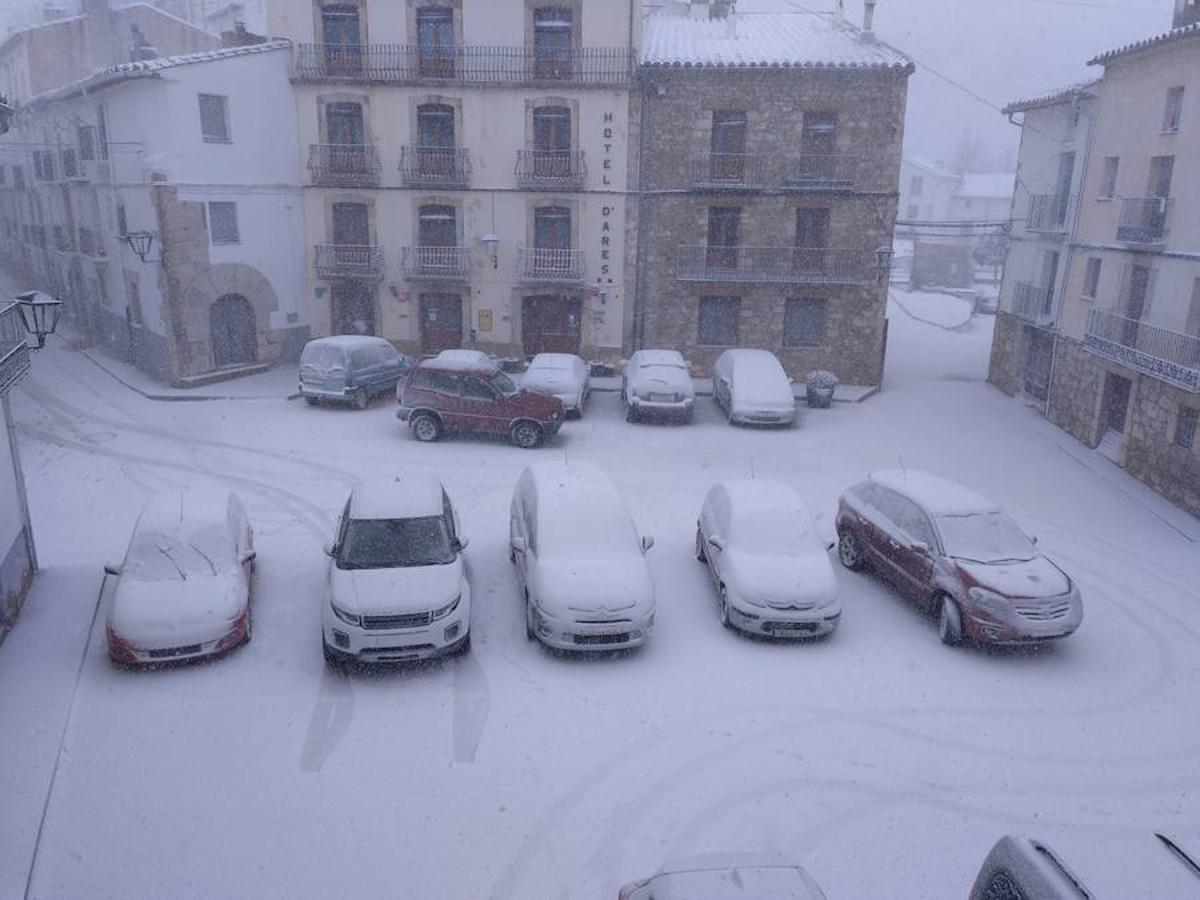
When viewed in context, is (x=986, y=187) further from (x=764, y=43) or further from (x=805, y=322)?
→ (x=805, y=322)

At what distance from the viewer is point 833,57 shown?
25.1 m

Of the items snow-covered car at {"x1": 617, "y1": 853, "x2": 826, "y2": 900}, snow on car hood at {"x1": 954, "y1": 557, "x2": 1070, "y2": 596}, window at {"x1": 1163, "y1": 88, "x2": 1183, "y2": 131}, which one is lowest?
snow on car hood at {"x1": 954, "y1": 557, "x2": 1070, "y2": 596}

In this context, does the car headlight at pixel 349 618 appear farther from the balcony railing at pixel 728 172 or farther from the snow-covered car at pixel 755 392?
the balcony railing at pixel 728 172

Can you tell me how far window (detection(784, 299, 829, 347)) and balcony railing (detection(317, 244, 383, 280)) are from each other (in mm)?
12238

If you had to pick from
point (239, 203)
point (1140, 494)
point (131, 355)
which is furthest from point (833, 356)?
point (131, 355)

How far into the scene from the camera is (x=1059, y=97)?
76.8ft

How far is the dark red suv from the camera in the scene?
1966 centimetres

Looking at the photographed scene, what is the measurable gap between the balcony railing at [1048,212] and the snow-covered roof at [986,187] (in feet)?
180

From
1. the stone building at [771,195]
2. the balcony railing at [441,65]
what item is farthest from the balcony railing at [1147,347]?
the balcony railing at [441,65]

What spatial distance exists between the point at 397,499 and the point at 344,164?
1741cm

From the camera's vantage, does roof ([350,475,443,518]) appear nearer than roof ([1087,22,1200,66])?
Yes

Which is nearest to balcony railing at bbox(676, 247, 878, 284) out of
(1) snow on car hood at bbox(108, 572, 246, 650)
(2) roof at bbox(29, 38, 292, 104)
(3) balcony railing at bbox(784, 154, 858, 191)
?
(3) balcony railing at bbox(784, 154, 858, 191)

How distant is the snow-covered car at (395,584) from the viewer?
1034 centimetres

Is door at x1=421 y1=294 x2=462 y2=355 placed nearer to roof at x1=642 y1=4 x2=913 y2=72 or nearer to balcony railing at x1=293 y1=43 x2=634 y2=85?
balcony railing at x1=293 y1=43 x2=634 y2=85
